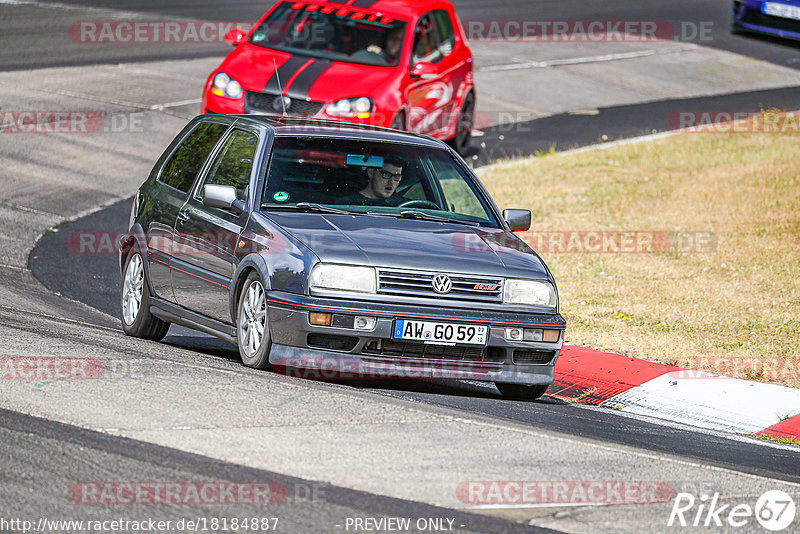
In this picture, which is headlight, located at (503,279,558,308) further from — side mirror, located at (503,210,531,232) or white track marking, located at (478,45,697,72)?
white track marking, located at (478,45,697,72)

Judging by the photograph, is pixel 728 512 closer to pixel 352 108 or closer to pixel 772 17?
pixel 352 108

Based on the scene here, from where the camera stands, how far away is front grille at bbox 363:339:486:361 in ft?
23.8

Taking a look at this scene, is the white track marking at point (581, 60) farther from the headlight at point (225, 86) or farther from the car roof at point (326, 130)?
the car roof at point (326, 130)

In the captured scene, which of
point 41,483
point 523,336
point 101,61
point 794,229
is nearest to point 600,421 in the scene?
point 523,336

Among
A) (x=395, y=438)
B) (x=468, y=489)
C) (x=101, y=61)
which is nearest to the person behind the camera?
(x=468, y=489)

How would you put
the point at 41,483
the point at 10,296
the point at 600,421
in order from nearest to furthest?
the point at 41,483
the point at 600,421
the point at 10,296

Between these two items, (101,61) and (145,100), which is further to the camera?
(101,61)

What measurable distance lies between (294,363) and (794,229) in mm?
8165

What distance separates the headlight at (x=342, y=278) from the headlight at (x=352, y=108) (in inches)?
270

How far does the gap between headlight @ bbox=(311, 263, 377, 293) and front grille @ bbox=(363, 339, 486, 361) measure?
32 centimetres

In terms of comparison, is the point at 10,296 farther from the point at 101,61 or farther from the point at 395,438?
the point at 101,61

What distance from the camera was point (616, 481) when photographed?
227 inches

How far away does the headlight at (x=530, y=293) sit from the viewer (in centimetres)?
748

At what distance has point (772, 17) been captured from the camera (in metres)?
21.5
